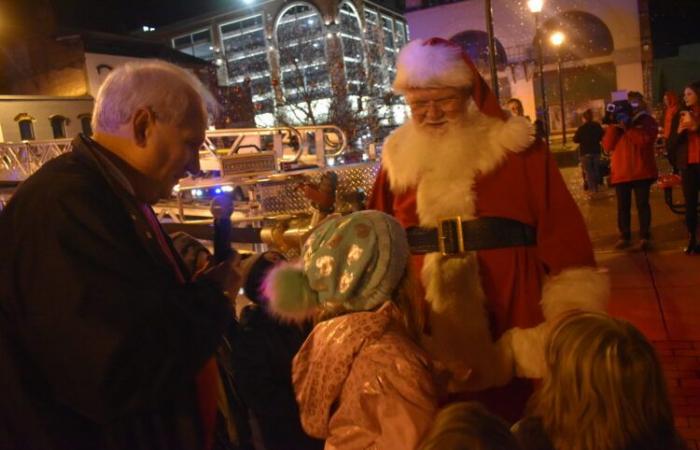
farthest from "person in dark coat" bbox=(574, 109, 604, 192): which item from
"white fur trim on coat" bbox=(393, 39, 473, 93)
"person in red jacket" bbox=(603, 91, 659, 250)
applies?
"white fur trim on coat" bbox=(393, 39, 473, 93)

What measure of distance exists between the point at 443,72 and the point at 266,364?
142cm

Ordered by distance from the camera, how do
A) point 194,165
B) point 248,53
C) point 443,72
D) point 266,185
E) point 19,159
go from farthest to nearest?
point 248,53
point 19,159
point 266,185
point 443,72
point 194,165

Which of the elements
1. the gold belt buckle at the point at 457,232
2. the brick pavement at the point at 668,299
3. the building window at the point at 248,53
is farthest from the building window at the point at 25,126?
the gold belt buckle at the point at 457,232

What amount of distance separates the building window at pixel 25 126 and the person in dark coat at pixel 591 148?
24556 mm

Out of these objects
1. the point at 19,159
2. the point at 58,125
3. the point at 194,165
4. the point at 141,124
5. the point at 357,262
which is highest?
the point at 58,125

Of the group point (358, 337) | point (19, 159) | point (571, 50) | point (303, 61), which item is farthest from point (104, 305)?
point (303, 61)

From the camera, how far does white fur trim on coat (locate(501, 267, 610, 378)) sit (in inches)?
87.7

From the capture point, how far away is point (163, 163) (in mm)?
1537

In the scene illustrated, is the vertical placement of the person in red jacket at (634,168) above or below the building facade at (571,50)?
below

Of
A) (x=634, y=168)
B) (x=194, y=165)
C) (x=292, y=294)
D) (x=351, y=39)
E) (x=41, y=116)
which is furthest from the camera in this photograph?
(x=351, y=39)

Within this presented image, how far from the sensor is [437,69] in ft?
8.21

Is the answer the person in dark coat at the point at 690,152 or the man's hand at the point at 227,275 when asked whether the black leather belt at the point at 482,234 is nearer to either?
the man's hand at the point at 227,275

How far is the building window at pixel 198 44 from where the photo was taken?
178ft

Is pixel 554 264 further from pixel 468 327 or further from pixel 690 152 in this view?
pixel 690 152
